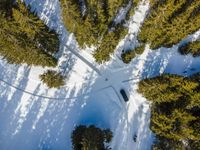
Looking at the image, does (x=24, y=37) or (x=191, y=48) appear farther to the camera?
(x=191, y=48)

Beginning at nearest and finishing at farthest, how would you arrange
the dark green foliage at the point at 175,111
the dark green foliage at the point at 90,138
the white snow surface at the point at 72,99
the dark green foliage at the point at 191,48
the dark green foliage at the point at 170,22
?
the dark green foliage at the point at 90,138, the dark green foliage at the point at 170,22, the dark green foliage at the point at 175,111, the white snow surface at the point at 72,99, the dark green foliage at the point at 191,48

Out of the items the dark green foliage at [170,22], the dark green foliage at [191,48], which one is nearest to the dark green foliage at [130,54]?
the dark green foliage at [170,22]

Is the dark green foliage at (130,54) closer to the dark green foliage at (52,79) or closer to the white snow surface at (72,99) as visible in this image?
the white snow surface at (72,99)

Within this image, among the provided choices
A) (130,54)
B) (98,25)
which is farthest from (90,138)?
(98,25)

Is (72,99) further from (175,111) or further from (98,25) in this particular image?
(175,111)

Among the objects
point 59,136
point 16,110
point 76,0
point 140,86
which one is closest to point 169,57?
point 140,86

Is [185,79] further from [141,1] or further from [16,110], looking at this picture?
[16,110]

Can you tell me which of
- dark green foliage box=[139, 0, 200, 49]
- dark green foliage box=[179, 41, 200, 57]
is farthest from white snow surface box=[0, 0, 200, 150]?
dark green foliage box=[139, 0, 200, 49]
